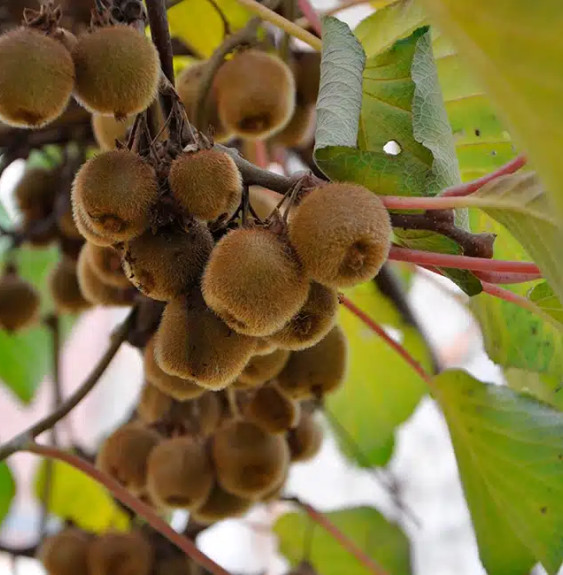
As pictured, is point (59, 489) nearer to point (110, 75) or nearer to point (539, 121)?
point (110, 75)

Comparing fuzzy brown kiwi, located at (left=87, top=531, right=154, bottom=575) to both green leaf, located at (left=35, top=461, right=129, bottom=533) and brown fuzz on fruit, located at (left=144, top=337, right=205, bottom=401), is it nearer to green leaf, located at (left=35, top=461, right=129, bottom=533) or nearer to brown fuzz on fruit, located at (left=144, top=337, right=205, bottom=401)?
brown fuzz on fruit, located at (left=144, top=337, right=205, bottom=401)

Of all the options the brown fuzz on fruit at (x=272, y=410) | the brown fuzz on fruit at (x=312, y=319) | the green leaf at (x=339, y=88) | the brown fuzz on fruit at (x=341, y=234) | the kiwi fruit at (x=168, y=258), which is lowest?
the brown fuzz on fruit at (x=272, y=410)

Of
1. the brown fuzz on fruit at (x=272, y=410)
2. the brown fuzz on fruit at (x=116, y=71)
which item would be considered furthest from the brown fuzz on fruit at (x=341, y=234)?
the brown fuzz on fruit at (x=272, y=410)

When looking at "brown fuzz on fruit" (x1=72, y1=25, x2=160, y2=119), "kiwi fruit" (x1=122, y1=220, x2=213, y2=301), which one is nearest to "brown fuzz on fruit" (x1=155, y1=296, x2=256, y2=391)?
"kiwi fruit" (x1=122, y1=220, x2=213, y2=301)

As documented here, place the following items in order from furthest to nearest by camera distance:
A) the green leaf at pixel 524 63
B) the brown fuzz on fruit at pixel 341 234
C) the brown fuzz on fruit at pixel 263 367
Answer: the brown fuzz on fruit at pixel 263 367 < the brown fuzz on fruit at pixel 341 234 < the green leaf at pixel 524 63

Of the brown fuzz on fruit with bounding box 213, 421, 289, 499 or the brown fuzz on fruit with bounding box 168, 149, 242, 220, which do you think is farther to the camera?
the brown fuzz on fruit with bounding box 213, 421, 289, 499

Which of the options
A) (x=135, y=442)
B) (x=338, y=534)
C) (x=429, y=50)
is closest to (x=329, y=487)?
(x=338, y=534)

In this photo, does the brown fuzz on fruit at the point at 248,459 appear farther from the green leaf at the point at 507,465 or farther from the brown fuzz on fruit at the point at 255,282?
the brown fuzz on fruit at the point at 255,282
